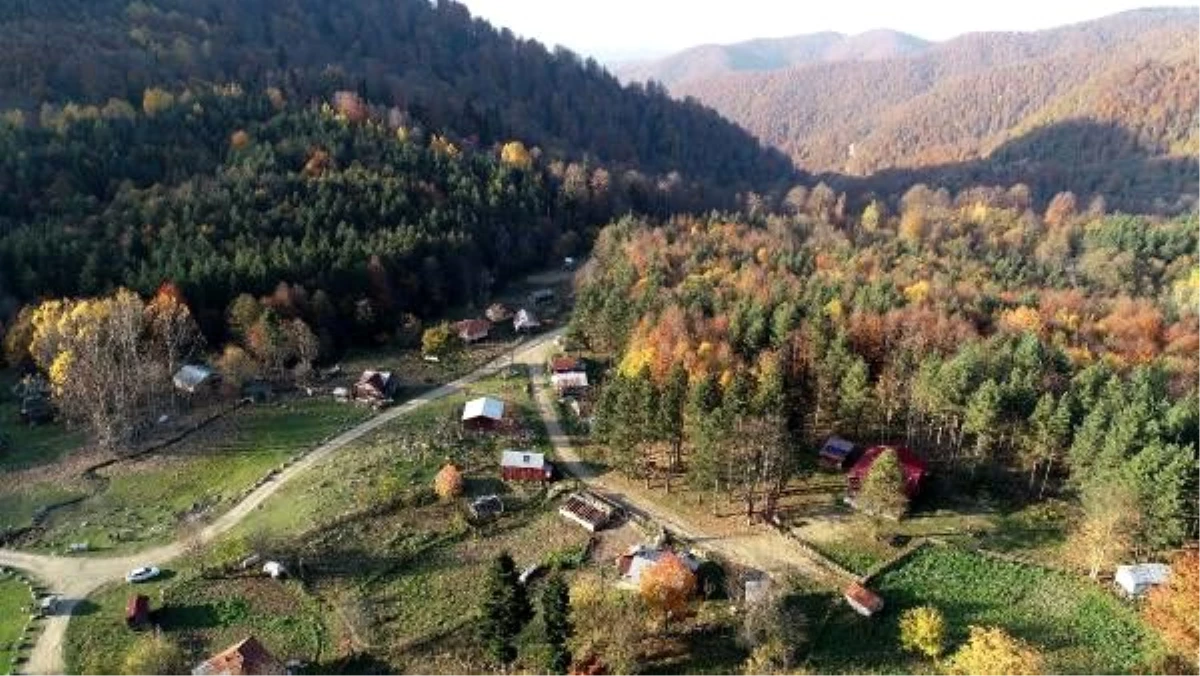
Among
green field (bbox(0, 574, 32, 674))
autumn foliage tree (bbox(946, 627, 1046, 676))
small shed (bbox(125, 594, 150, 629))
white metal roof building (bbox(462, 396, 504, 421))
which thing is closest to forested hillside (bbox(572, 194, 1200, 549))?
white metal roof building (bbox(462, 396, 504, 421))

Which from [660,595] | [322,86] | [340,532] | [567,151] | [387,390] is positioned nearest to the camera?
[660,595]

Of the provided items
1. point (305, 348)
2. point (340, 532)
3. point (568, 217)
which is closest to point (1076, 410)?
point (340, 532)

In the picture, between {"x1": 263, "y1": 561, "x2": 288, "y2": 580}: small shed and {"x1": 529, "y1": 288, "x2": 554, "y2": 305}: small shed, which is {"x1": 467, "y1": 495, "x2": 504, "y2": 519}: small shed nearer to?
{"x1": 263, "y1": 561, "x2": 288, "y2": 580}: small shed

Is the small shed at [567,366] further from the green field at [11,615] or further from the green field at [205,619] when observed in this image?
the green field at [11,615]

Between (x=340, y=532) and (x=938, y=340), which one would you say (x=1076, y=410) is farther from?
(x=340, y=532)

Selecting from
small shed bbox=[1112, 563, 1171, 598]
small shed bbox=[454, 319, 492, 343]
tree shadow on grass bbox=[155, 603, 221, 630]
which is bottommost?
small shed bbox=[1112, 563, 1171, 598]

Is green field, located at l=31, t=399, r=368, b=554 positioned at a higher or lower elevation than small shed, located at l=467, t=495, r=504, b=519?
higher

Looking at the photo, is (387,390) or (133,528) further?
(387,390)

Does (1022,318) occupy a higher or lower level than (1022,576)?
higher

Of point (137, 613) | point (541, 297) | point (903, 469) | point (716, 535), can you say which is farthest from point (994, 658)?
point (541, 297)
